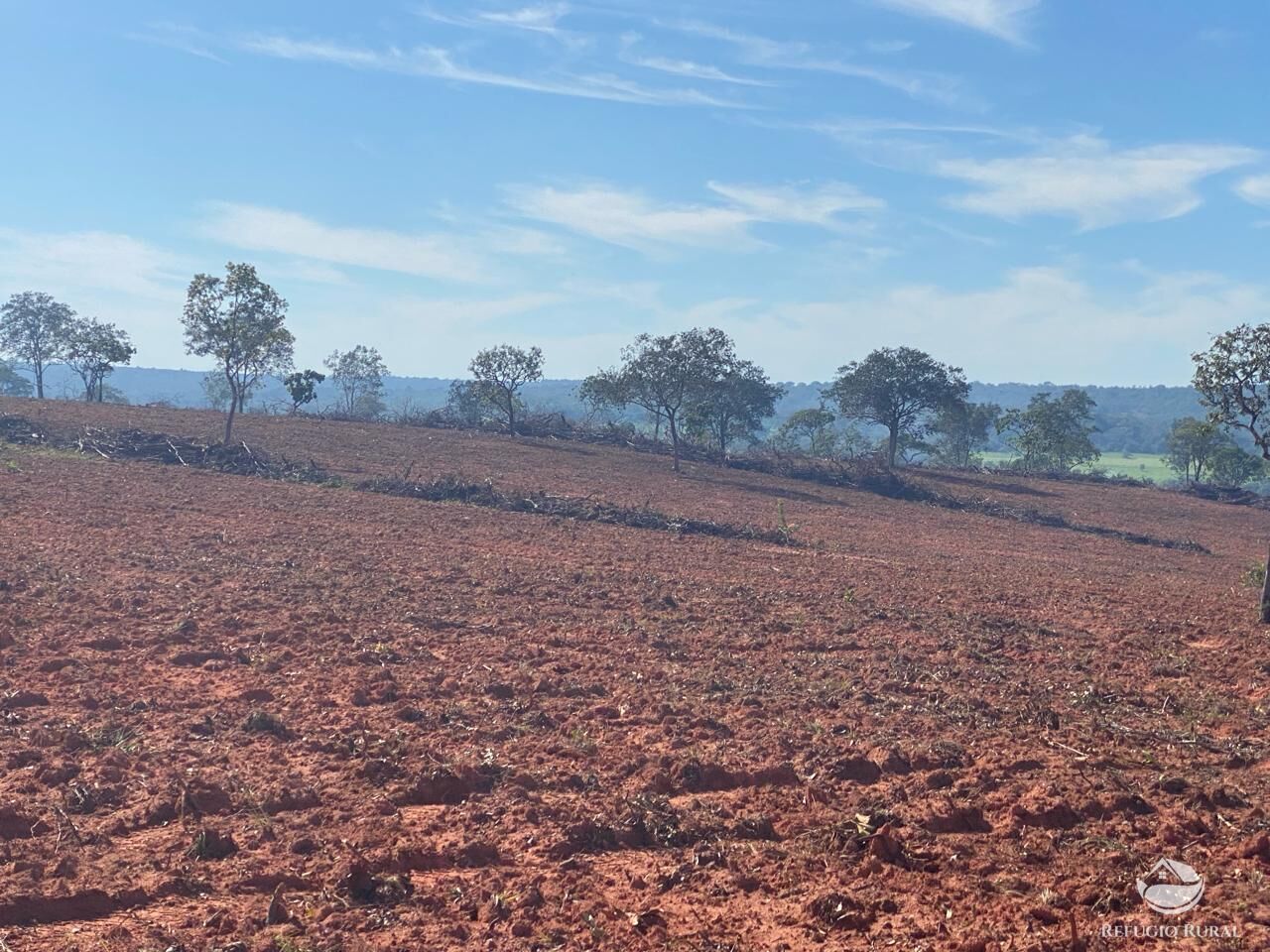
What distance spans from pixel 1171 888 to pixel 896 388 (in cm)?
5086

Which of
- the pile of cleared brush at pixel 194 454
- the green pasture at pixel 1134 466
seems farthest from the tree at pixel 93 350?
the green pasture at pixel 1134 466

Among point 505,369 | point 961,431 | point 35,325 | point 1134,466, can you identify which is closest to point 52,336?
point 35,325

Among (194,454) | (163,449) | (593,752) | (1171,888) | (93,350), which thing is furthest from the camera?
(93,350)

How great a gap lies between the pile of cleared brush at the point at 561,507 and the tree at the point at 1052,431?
41.5 meters

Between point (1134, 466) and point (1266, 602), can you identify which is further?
point (1134, 466)

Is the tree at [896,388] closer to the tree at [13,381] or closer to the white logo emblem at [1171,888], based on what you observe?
the white logo emblem at [1171,888]

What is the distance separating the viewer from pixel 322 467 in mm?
31500

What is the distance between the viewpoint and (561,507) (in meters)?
26.1

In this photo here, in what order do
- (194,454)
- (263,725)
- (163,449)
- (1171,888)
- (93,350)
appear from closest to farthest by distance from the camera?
(1171,888)
(263,725)
(194,454)
(163,449)
(93,350)

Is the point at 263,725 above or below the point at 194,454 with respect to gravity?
below

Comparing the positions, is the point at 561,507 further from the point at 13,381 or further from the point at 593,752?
the point at 13,381

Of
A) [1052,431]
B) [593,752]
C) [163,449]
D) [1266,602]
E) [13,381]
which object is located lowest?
[593,752]

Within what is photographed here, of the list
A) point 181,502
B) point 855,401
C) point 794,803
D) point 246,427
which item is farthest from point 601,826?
point 855,401

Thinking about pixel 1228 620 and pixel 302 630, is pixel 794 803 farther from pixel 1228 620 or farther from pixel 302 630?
pixel 1228 620
